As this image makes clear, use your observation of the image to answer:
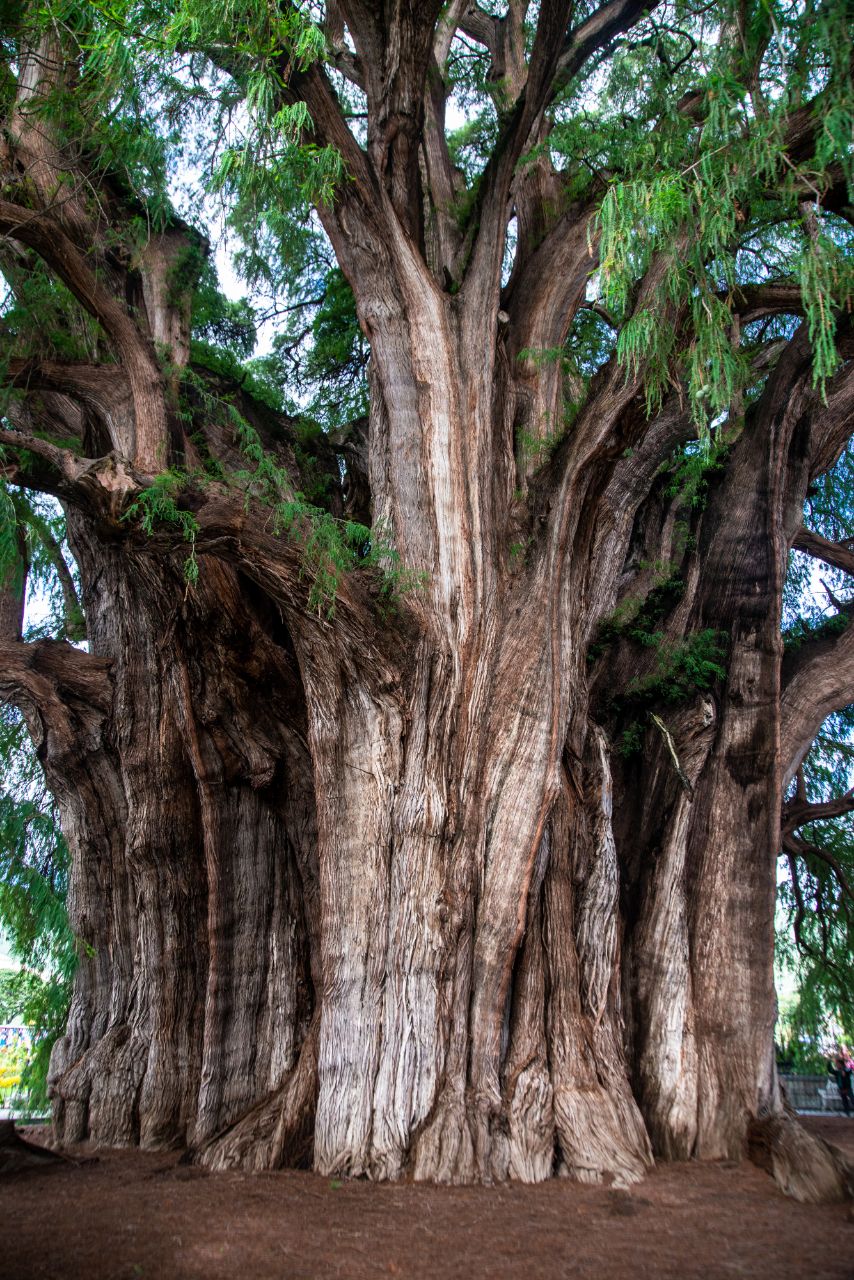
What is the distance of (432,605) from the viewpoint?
537cm

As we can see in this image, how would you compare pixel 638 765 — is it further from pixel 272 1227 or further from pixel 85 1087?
pixel 85 1087

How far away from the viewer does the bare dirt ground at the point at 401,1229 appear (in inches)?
125

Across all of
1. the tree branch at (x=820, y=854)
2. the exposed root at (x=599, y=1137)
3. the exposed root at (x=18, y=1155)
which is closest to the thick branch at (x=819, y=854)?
the tree branch at (x=820, y=854)

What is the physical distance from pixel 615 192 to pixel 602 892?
392 centimetres

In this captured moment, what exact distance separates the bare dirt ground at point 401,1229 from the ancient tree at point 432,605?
1.06 feet

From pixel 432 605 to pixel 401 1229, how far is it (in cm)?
313

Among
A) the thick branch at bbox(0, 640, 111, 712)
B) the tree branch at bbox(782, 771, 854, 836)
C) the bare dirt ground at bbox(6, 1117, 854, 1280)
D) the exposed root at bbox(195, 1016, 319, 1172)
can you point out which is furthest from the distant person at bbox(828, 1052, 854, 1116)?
the thick branch at bbox(0, 640, 111, 712)

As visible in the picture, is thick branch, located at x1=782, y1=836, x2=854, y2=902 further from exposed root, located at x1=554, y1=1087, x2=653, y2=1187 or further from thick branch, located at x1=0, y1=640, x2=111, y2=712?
thick branch, located at x1=0, y1=640, x2=111, y2=712

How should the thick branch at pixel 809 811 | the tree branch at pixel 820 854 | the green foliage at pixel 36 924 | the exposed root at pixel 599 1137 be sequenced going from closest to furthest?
1. the exposed root at pixel 599 1137
2. the green foliage at pixel 36 924
3. the thick branch at pixel 809 811
4. the tree branch at pixel 820 854

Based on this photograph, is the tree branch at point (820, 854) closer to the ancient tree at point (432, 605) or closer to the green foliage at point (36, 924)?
the ancient tree at point (432, 605)

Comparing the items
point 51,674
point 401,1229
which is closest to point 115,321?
point 51,674

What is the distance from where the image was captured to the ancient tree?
4.61 metres

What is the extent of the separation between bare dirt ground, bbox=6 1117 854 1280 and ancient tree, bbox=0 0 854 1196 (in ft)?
1.06

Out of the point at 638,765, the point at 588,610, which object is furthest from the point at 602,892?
the point at 588,610
